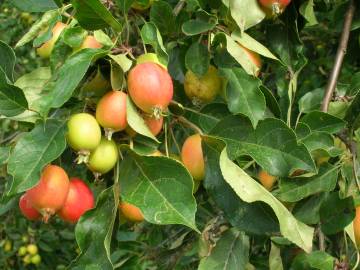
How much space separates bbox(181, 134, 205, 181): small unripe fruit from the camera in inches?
44.9

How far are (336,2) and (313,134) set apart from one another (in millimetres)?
774

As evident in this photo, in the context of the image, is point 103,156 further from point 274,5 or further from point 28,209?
point 274,5

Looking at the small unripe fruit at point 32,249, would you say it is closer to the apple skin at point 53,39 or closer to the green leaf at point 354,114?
the apple skin at point 53,39

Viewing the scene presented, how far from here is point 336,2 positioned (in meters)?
1.82

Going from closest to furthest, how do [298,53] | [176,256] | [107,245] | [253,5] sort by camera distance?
[107,245] < [253,5] < [298,53] < [176,256]

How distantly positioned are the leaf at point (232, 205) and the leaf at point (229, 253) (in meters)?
0.17

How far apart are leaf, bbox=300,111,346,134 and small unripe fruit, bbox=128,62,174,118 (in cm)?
36

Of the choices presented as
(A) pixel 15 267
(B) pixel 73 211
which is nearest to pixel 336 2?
(B) pixel 73 211

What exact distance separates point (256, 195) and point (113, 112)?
0.95 feet

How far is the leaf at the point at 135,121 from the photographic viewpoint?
3.39ft

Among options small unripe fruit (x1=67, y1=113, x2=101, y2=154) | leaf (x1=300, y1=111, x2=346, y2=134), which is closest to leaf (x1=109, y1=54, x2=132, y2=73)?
small unripe fruit (x1=67, y1=113, x2=101, y2=154)

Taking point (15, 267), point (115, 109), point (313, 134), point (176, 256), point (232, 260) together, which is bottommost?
point (15, 267)

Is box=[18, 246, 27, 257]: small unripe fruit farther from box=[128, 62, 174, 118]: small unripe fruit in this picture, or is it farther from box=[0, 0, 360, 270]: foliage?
box=[128, 62, 174, 118]: small unripe fruit

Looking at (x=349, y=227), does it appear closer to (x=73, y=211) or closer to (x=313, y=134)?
(x=313, y=134)
